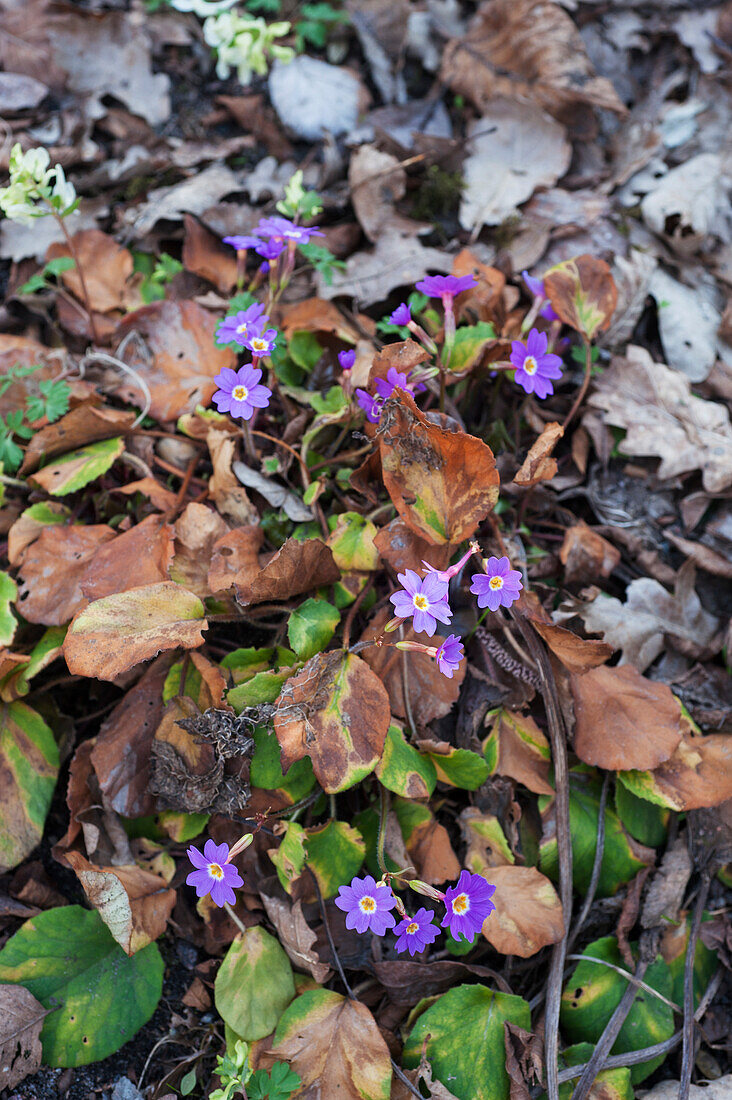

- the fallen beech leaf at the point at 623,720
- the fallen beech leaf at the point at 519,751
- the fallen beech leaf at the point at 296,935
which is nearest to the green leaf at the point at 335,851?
the fallen beech leaf at the point at 296,935

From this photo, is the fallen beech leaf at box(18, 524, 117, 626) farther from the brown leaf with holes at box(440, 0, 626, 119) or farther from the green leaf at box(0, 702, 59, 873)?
the brown leaf with holes at box(440, 0, 626, 119)

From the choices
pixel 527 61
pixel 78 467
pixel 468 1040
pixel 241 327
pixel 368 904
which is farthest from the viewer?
pixel 527 61

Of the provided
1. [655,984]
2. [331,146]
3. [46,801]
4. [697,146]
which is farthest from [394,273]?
[655,984]

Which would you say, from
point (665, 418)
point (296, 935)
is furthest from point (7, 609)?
point (665, 418)

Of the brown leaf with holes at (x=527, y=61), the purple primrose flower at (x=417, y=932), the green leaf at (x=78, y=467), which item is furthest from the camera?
the brown leaf with holes at (x=527, y=61)

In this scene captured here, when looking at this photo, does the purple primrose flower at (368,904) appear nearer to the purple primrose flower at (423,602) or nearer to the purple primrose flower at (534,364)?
the purple primrose flower at (423,602)

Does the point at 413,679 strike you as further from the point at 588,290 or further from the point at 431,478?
the point at 588,290

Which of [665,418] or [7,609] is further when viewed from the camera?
[665,418]
